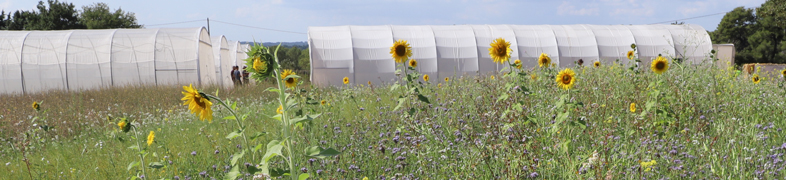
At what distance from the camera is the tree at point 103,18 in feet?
129

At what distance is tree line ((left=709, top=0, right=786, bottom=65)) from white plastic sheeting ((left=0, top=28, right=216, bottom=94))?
110ft

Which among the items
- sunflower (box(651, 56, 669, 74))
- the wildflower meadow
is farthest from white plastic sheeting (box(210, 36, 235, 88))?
sunflower (box(651, 56, 669, 74))

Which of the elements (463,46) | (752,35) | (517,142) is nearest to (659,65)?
A: (517,142)

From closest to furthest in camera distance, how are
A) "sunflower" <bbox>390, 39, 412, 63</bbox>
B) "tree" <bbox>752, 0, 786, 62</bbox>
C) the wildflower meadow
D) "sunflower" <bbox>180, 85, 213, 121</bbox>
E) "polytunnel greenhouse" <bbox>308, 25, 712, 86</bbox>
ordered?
"sunflower" <bbox>180, 85, 213, 121</bbox> → the wildflower meadow → "sunflower" <bbox>390, 39, 412, 63</bbox> → "polytunnel greenhouse" <bbox>308, 25, 712, 86</bbox> → "tree" <bbox>752, 0, 786, 62</bbox>

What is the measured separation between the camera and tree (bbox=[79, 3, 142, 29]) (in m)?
39.3

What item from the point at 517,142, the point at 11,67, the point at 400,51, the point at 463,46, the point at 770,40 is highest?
the point at 770,40

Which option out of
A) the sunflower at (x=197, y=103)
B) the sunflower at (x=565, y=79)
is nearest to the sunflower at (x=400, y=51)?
the sunflower at (x=565, y=79)

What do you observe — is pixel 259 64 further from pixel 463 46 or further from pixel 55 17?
pixel 55 17

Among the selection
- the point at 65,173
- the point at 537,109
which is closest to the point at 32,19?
the point at 65,173

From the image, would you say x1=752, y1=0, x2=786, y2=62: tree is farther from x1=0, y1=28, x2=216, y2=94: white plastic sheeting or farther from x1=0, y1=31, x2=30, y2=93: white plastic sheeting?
x1=0, y1=31, x2=30, y2=93: white plastic sheeting

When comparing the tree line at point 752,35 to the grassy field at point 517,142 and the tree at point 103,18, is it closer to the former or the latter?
the grassy field at point 517,142

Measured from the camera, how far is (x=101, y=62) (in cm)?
1598

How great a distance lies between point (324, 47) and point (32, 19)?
1298 inches

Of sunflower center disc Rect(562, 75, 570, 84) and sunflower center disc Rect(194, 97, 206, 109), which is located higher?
sunflower center disc Rect(194, 97, 206, 109)
